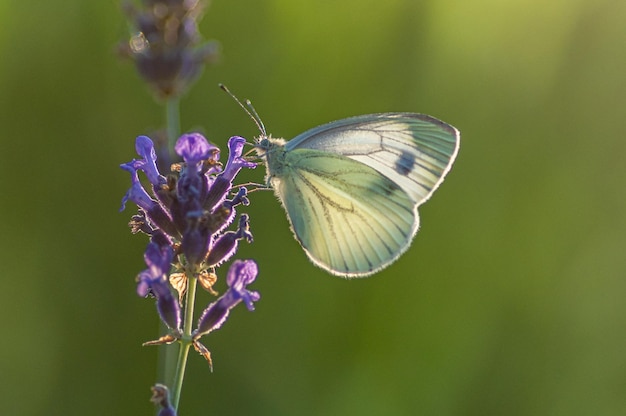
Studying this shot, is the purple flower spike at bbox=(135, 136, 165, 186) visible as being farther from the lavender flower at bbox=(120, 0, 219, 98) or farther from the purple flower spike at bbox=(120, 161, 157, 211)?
the lavender flower at bbox=(120, 0, 219, 98)

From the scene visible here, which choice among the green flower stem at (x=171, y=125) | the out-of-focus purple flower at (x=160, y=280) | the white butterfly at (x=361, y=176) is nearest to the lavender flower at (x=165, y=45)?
the green flower stem at (x=171, y=125)

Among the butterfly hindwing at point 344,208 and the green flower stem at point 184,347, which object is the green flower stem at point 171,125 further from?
the green flower stem at point 184,347

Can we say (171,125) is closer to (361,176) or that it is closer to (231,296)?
(361,176)

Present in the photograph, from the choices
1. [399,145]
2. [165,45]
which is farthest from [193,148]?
[165,45]

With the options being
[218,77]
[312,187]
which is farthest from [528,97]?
[312,187]

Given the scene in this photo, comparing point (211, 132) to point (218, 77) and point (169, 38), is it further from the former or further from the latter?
point (169, 38)

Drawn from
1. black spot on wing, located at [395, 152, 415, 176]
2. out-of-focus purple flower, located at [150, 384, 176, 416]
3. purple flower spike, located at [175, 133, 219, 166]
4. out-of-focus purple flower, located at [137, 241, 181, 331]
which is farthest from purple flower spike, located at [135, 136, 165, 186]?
black spot on wing, located at [395, 152, 415, 176]
